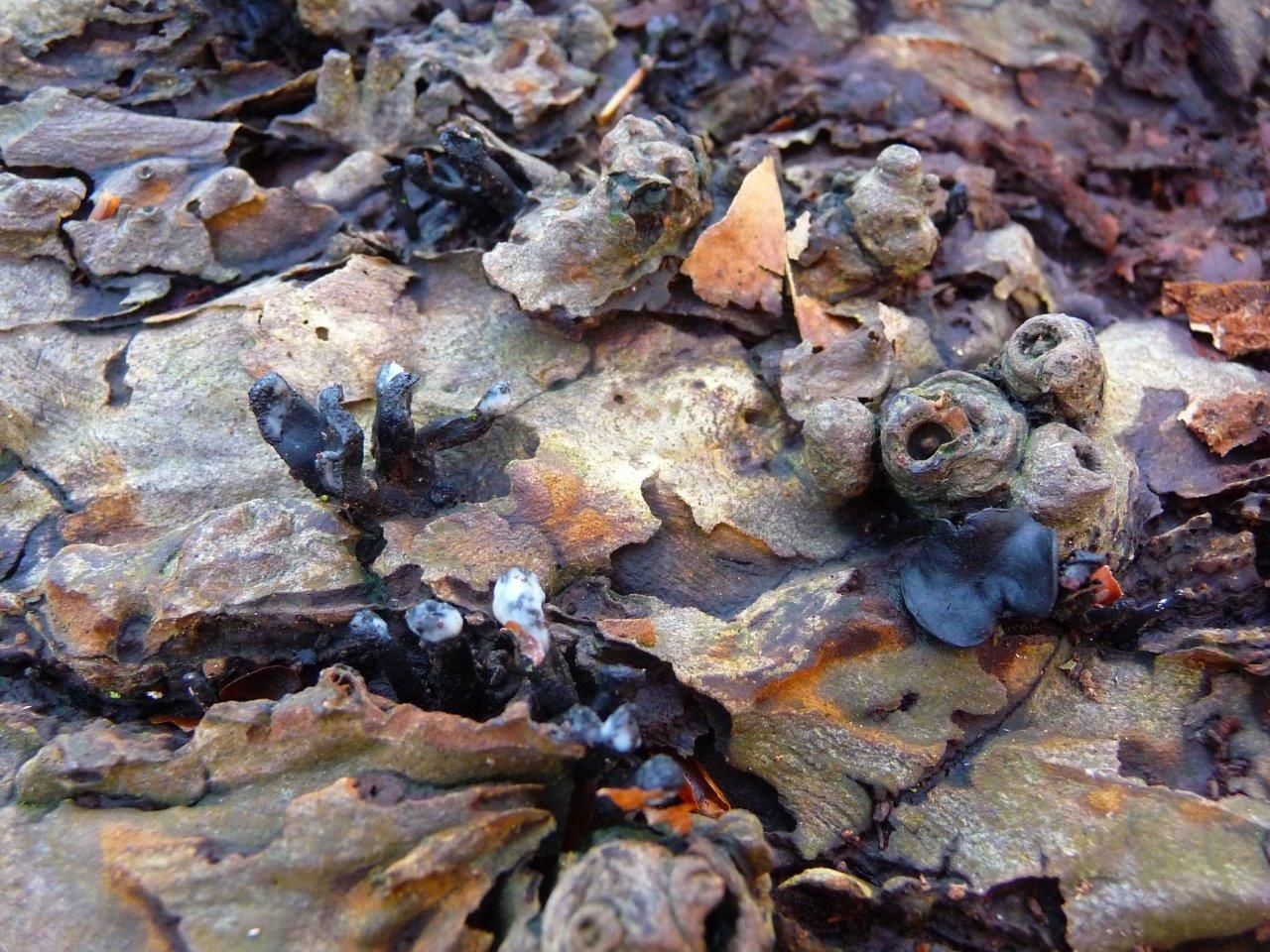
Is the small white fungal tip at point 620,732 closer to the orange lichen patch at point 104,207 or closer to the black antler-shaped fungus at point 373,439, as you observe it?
the black antler-shaped fungus at point 373,439

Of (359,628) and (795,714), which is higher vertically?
(359,628)

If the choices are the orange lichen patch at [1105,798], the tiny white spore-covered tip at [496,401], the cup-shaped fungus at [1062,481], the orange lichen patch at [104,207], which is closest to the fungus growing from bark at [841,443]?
the cup-shaped fungus at [1062,481]

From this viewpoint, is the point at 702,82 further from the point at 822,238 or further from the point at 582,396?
the point at 582,396

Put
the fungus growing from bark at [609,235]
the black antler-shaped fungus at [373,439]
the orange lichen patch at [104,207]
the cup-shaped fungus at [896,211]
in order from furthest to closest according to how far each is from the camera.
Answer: the orange lichen patch at [104,207]
the cup-shaped fungus at [896,211]
the fungus growing from bark at [609,235]
the black antler-shaped fungus at [373,439]

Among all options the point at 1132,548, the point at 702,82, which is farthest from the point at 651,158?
the point at 1132,548

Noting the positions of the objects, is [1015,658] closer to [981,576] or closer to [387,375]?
[981,576]
